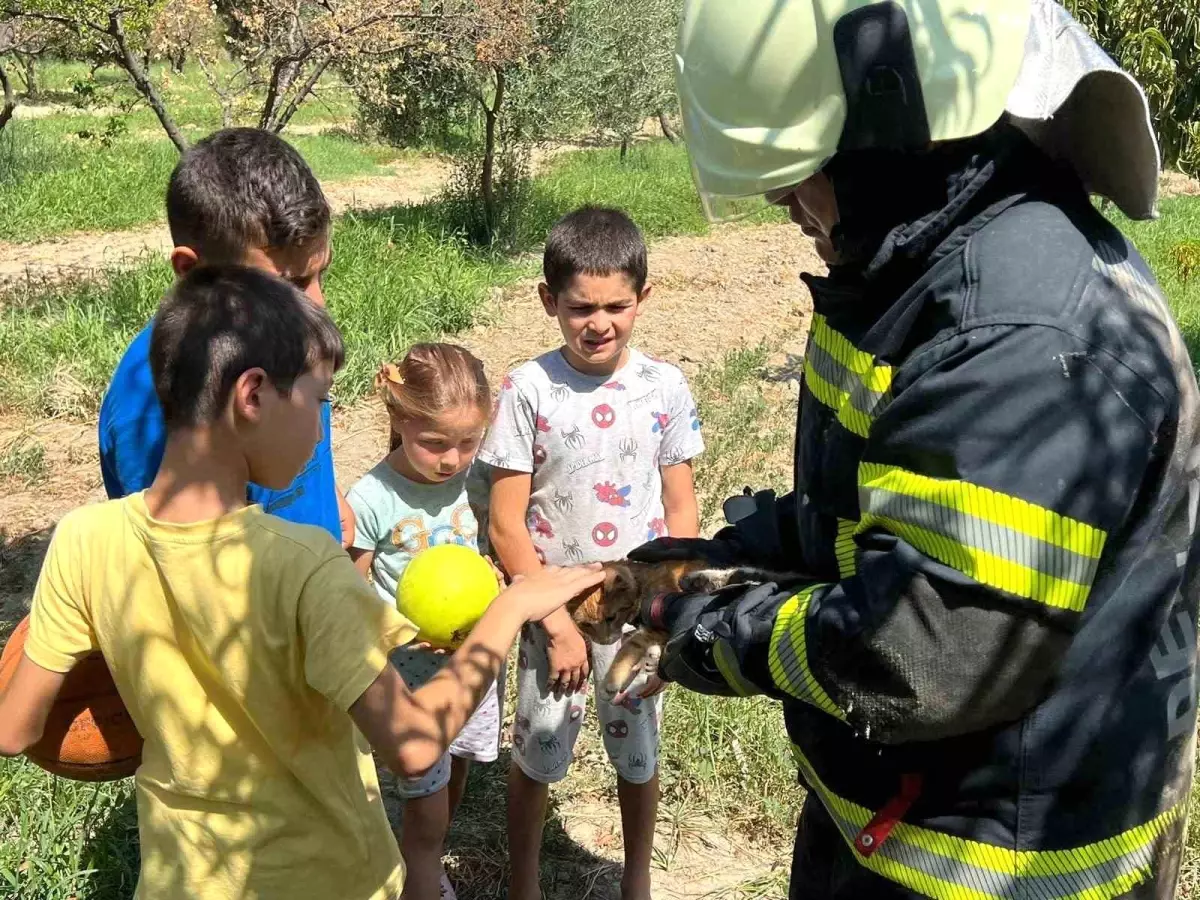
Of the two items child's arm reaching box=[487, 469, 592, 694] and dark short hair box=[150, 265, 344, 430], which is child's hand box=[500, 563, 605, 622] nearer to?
dark short hair box=[150, 265, 344, 430]

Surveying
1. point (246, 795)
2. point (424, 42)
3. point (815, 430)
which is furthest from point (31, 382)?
point (815, 430)

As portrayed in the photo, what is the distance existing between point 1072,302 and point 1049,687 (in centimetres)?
49

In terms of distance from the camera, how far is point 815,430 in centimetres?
172

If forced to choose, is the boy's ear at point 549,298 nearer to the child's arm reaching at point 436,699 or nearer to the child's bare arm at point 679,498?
the child's bare arm at point 679,498

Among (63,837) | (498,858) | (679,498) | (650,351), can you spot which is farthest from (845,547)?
(650,351)

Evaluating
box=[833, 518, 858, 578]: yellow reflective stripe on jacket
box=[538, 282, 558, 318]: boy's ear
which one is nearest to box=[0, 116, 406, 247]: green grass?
box=[538, 282, 558, 318]: boy's ear

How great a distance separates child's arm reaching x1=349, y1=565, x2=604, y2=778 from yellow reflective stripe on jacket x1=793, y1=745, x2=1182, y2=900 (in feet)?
2.16

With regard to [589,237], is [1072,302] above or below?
above

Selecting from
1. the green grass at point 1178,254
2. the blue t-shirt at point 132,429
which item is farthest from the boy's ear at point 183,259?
the green grass at point 1178,254

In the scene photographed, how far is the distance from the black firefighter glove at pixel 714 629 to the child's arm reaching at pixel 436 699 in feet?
0.93

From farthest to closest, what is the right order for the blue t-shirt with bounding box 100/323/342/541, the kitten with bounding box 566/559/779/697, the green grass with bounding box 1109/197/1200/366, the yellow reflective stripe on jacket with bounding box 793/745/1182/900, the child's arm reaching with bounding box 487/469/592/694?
the green grass with bounding box 1109/197/1200/366, the child's arm reaching with bounding box 487/469/592/694, the blue t-shirt with bounding box 100/323/342/541, the kitten with bounding box 566/559/779/697, the yellow reflective stripe on jacket with bounding box 793/745/1182/900

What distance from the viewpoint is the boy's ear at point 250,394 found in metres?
1.83

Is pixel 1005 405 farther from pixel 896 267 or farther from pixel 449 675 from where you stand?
pixel 449 675

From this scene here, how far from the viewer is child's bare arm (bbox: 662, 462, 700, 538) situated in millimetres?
3170
